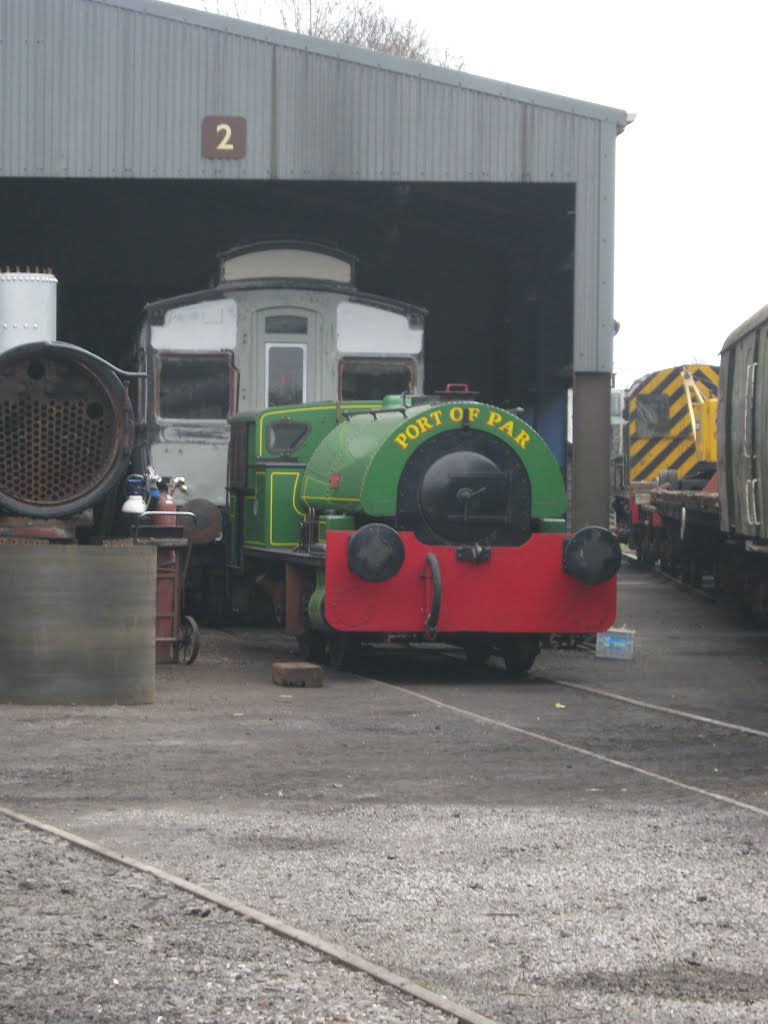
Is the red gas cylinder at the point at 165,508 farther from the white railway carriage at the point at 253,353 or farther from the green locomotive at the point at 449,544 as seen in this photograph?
the white railway carriage at the point at 253,353

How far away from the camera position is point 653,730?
10.0 meters

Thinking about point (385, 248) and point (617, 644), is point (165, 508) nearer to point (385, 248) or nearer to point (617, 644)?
point (617, 644)

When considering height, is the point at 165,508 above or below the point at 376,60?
below

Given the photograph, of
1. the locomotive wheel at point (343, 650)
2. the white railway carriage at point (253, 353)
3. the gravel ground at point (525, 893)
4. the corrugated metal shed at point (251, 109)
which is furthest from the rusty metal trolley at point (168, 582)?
the corrugated metal shed at point (251, 109)

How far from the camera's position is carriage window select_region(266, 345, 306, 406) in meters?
17.2

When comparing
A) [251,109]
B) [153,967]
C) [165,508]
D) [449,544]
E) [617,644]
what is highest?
[251,109]

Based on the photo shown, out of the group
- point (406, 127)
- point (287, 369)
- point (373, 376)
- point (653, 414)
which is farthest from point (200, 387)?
point (653, 414)

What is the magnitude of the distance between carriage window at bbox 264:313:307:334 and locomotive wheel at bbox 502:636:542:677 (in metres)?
5.28

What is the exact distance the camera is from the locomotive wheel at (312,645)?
13523 millimetres

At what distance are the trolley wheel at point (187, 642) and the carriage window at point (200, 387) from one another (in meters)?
4.03

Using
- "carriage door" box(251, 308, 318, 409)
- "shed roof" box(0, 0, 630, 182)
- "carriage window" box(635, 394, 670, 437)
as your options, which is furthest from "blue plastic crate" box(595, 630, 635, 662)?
"carriage window" box(635, 394, 670, 437)

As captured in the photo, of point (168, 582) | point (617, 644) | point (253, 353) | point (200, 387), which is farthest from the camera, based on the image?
point (253, 353)

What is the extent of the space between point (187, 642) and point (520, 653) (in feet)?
8.46

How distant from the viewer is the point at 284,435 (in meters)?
14.9
